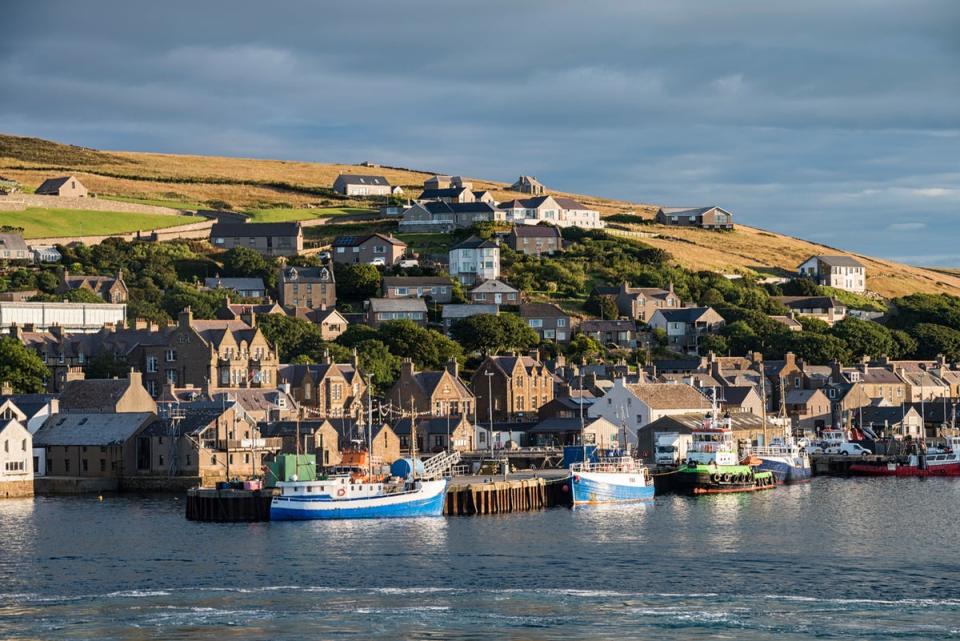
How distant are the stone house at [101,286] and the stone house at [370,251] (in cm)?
3609

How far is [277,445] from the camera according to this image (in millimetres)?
103688

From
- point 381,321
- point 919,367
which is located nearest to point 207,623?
point 381,321

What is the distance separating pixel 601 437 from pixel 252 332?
27.9 meters

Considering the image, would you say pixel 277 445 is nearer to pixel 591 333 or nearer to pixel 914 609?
pixel 914 609

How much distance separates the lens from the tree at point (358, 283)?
17950 cm

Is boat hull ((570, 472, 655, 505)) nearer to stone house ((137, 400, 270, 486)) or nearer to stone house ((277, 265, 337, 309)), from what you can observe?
stone house ((137, 400, 270, 486))

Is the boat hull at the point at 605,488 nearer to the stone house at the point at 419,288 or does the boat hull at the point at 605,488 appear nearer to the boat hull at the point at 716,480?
the boat hull at the point at 716,480

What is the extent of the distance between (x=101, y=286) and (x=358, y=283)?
29533mm

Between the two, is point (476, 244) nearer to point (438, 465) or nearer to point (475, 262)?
point (475, 262)

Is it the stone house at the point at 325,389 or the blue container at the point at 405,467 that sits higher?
the stone house at the point at 325,389

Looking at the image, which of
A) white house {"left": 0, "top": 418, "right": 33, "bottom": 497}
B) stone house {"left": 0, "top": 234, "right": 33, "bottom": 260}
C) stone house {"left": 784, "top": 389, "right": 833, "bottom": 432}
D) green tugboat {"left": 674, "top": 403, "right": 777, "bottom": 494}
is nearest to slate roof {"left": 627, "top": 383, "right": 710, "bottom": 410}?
green tugboat {"left": 674, "top": 403, "right": 777, "bottom": 494}

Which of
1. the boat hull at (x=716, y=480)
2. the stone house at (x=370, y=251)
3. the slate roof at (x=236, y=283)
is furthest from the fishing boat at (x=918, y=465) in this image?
the stone house at (x=370, y=251)

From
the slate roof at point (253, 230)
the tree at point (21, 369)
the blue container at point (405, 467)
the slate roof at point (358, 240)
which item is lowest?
the blue container at point (405, 467)

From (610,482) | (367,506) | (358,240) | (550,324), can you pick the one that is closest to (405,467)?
(367,506)
